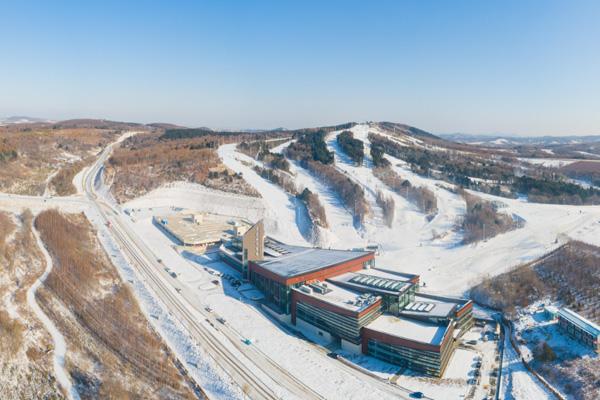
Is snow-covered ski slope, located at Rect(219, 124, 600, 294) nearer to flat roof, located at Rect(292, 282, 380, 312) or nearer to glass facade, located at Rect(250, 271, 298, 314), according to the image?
flat roof, located at Rect(292, 282, 380, 312)

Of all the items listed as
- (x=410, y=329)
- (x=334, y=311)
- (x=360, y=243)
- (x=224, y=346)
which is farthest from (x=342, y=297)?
(x=360, y=243)

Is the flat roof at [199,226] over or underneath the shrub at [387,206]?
underneath

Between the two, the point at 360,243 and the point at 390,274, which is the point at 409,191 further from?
the point at 390,274

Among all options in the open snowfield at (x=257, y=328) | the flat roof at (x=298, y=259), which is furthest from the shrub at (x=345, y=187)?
the open snowfield at (x=257, y=328)

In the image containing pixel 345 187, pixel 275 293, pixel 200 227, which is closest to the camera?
pixel 275 293

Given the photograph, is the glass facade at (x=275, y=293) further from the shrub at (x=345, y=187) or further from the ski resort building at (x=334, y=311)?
the shrub at (x=345, y=187)

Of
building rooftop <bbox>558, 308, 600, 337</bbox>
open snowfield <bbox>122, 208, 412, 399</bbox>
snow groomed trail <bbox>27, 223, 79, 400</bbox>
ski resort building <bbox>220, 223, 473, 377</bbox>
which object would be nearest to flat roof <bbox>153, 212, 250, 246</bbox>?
open snowfield <bbox>122, 208, 412, 399</bbox>

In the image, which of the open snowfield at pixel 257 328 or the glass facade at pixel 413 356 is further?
the glass facade at pixel 413 356

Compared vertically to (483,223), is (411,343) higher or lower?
lower
